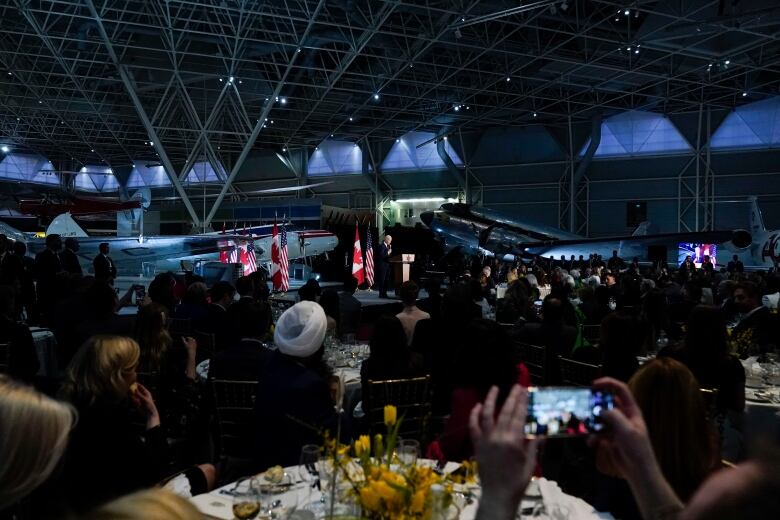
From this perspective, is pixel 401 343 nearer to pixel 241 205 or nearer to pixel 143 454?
pixel 143 454

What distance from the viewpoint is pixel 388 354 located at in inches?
158

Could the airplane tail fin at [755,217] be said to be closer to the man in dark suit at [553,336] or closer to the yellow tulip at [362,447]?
the man in dark suit at [553,336]

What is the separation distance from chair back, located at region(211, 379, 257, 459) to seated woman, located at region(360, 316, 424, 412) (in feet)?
2.55

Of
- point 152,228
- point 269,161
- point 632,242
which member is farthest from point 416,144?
point 152,228

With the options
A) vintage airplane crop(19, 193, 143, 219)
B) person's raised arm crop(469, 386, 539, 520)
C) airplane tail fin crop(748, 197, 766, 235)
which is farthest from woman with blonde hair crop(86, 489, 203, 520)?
airplane tail fin crop(748, 197, 766, 235)

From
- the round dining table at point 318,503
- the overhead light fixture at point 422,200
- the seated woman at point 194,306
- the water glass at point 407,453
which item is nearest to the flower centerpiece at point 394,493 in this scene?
the water glass at point 407,453

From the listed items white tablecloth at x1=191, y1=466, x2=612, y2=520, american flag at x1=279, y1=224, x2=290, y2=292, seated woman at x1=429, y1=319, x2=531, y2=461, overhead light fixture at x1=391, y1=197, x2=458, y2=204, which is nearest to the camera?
white tablecloth at x1=191, y1=466, x2=612, y2=520

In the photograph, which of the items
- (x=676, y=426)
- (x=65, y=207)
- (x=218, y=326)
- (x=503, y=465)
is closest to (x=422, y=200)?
(x=65, y=207)

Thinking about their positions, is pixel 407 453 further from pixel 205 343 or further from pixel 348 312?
pixel 348 312

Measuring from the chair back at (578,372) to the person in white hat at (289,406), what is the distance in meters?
2.14

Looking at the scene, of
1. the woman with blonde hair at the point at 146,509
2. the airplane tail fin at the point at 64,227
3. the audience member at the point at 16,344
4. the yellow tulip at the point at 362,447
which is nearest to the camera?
the woman with blonde hair at the point at 146,509

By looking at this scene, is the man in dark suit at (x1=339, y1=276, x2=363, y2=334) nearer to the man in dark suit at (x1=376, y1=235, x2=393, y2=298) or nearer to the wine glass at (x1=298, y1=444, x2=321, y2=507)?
the wine glass at (x1=298, y1=444, x2=321, y2=507)

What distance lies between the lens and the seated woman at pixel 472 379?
276 cm

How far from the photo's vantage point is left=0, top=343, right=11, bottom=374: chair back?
4754mm
